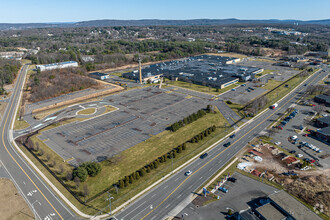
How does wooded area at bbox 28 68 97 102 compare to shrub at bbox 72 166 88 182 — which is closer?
shrub at bbox 72 166 88 182

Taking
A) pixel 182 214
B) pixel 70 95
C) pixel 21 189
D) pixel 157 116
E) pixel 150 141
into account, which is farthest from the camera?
pixel 70 95

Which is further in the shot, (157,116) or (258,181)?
(157,116)

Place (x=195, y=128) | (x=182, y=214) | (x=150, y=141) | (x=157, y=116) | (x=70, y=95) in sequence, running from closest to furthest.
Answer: (x=182, y=214)
(x=150, y=141)
(x=195, y=128)
(x=157, y=116)
(x=70, y=95)

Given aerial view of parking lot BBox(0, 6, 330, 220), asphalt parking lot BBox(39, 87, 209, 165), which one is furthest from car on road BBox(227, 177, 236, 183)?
asphalt parking lot BBox(39, 87, 209, 165)

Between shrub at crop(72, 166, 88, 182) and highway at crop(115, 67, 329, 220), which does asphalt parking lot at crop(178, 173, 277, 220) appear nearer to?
highway at crop(115, 67, 329, 220)

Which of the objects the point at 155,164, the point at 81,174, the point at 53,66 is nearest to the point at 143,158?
the point at 155,164

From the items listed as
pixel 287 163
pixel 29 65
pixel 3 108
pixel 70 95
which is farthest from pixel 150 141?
pixel 29 65

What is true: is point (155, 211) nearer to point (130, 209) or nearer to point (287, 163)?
point (130, 209)
